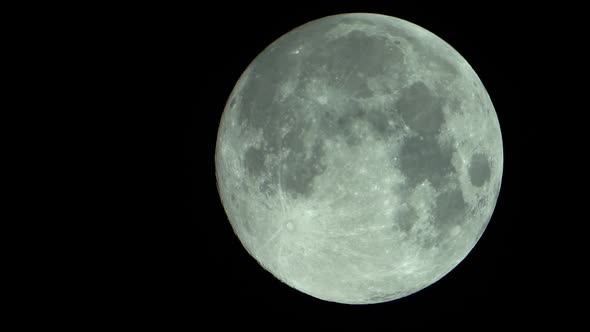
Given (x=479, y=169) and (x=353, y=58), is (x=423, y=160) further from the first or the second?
(x=353, y=58)

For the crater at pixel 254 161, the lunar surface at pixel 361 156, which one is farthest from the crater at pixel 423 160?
the crater at pixel 254 161

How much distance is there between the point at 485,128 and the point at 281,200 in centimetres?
160

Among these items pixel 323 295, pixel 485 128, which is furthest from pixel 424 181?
pixel 323 295

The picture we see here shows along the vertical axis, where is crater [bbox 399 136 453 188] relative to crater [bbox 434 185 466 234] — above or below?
above

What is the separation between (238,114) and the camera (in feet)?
13.7

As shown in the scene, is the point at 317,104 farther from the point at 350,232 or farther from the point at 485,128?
the point at 485,128

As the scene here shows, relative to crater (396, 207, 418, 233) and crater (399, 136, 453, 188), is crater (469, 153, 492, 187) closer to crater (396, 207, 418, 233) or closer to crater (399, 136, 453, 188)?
crater (399, 136, 453, 188)

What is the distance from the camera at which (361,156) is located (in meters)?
3.66

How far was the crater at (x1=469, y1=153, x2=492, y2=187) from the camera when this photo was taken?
3.97 m

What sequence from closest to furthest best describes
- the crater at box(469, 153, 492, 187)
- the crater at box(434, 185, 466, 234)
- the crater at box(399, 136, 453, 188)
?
the crater at box(399, 136, 453, 188) → the crater at box(434, 185, 466, 234) → the crater at box(469, 153, 492, 187)

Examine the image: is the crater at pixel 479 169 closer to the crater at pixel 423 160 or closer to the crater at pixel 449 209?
the crater at pixel 449 209

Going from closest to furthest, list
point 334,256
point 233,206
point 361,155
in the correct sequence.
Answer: point 361,155, point 334,256, point 233,206

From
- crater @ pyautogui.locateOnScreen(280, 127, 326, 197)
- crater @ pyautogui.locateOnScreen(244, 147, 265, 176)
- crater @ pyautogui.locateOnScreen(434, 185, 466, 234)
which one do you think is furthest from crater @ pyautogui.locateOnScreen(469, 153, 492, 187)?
crater @ pyautogui.locateOnScreen(244, 147, 265, 176)

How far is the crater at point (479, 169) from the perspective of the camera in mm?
3969
